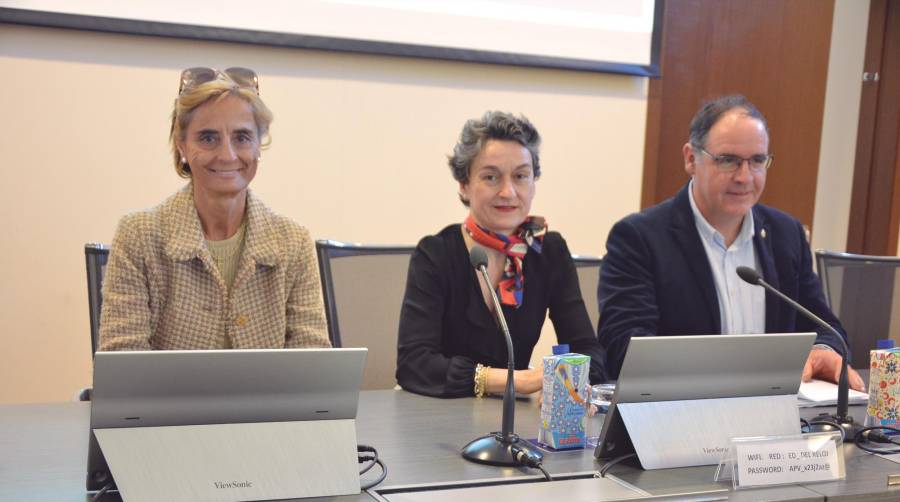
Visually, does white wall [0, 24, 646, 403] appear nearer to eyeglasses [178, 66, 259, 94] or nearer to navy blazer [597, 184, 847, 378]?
eyeglasses [178, 66, 259, 94]

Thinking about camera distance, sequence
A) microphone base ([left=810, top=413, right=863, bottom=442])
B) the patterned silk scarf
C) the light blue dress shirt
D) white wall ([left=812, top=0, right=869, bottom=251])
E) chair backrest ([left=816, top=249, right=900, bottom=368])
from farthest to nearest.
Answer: white wall ([left=812, top=0, right=869, bottom=251])
chair backrest ([left=816, top=249, right=900, bottom=368])
the light blue dress shirt
the patterned silk scarf
microphone base ([left=810, top=413, right=863, bottom=442])

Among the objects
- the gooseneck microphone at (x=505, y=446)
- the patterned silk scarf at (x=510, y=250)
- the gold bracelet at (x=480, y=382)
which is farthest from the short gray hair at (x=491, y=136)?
the gooseneck microphone at (x=505, y=446)

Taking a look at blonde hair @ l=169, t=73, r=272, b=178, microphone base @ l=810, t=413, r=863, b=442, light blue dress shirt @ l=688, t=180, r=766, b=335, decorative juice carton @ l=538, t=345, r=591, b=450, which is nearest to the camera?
decorative juice carton @ l=538, t=345, r=591, b=450

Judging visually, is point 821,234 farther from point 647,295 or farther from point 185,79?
point 185,79

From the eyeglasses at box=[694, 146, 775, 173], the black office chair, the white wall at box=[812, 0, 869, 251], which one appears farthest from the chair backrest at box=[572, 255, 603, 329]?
the white wall at box=[812, 0, 869, 251]

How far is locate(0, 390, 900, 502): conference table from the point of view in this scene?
128cm

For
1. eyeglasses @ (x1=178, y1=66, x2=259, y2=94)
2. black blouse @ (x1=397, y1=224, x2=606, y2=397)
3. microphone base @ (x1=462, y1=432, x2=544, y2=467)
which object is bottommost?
microphone base @ (x1=462, y1=432, x2=544, y2=467)

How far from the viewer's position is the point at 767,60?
391cm

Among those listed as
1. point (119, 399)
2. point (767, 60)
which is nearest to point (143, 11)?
point (119, 399)

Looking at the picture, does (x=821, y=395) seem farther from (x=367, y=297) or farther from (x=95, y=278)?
(x=95, y=278)

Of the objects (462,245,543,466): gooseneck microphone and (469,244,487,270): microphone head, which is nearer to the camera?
(462,245,543,466): gooseneck microphone

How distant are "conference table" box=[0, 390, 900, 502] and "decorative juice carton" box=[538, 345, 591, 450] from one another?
3 centimetres

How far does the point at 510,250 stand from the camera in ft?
6.92

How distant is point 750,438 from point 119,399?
35.6 inches
